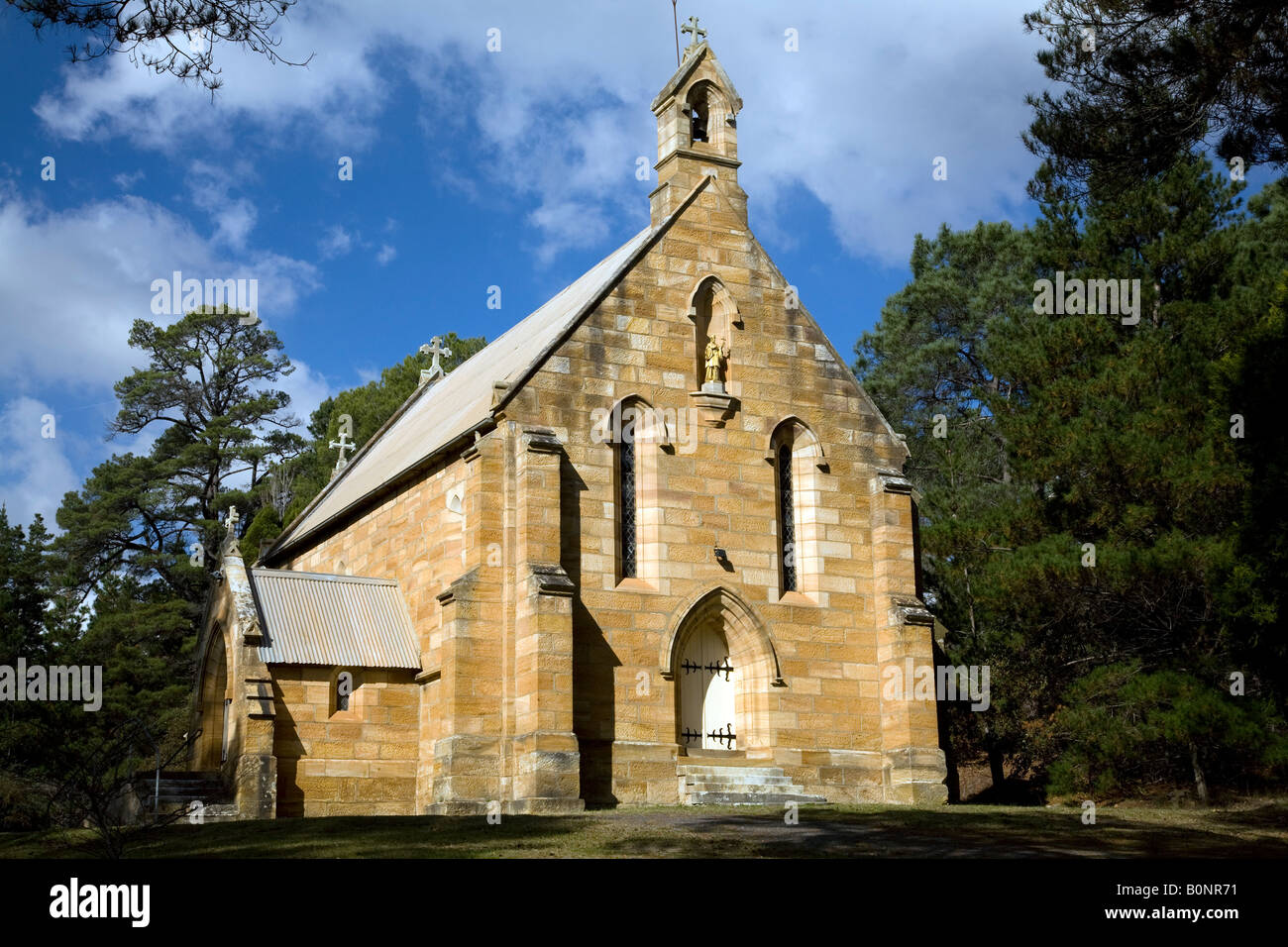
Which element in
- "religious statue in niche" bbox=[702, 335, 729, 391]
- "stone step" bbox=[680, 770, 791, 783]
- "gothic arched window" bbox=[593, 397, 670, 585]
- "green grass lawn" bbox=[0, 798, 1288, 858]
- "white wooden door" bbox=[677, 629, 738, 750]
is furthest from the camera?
"religious statue in niche" bbox=[702, 335, 729, 391]

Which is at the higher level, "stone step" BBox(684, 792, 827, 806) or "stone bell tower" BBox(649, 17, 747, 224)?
Result: "stone bell tower" BBox(649, 17, 747, 224)

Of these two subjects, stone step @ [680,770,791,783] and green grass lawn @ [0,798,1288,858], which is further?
stone step @ [680,770,791,783]

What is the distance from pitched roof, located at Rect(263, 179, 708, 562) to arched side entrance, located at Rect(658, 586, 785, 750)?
5219 mm

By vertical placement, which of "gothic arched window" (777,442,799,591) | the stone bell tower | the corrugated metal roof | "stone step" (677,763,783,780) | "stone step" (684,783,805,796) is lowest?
"stone step" (684,783,805,796)

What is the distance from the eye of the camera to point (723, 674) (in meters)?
24.4

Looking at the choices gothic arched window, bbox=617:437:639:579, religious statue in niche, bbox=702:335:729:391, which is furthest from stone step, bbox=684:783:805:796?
religious statue in niche, bbox=702:335:729:391

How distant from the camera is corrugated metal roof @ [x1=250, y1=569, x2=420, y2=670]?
2422 centimetres

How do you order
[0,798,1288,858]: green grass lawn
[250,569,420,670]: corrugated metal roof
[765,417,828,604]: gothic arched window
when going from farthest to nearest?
[765,417,828,604]: gothic arched window < [250,569,420,670]: corrugated metal roof < [0,798,1288,858]: green grass lawn

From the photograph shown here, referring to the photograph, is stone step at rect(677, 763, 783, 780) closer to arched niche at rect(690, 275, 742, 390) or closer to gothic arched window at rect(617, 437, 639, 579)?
gothic arched window at rect(617, 437, 639, 579)

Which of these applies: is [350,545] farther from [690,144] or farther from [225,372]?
[225,372]

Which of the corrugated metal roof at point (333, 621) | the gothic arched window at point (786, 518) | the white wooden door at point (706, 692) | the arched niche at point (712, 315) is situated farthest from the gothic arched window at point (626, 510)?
the corrugated metal roof at point (333, 621)
